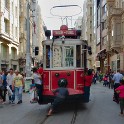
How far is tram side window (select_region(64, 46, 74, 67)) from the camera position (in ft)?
45.8

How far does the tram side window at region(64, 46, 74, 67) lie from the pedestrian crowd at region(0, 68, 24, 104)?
140 inches

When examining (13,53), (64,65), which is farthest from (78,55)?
(13,53)

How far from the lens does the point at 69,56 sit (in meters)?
14.1

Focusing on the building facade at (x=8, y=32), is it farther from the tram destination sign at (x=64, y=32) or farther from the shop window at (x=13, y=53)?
the tram destination sign at (x=64, y=32)

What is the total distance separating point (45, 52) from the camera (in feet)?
46.7

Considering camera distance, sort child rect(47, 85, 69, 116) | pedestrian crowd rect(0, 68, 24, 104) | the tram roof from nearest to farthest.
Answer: child rect(47, 85, 69, 116)
the tram roof
pedestrian crowd rect(0, 68, 24, 104)

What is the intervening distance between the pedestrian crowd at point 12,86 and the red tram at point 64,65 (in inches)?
118

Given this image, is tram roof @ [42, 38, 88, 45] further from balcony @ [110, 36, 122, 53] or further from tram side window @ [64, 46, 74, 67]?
balcony @ [110, 36, 122, 53]

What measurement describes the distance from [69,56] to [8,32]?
2565 cm

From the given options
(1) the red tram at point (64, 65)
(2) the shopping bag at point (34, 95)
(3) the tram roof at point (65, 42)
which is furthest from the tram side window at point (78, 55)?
(2) the shopping bag at point (34, 95)

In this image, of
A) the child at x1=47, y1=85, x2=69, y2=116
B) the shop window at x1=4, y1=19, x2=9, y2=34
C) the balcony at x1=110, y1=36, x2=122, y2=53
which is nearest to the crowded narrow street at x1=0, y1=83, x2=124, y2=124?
the child at x1=47, y1=85, x2=69, y2=116

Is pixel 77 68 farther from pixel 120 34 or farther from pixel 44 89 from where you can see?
pixel 120 34

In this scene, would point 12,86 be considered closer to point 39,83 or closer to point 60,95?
point 39,83

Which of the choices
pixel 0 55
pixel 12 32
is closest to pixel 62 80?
pixel 0 55
